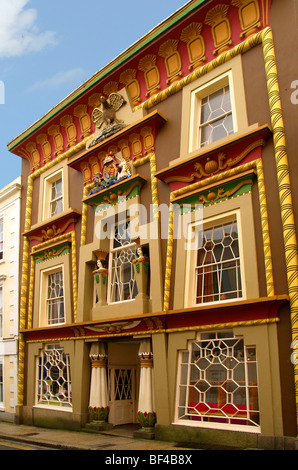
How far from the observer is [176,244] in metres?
11.2

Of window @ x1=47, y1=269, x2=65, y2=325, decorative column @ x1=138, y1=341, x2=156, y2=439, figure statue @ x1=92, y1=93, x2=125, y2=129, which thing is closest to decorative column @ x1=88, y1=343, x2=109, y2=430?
decorative column @ x1=138, y1=341, x2=156, y2=439

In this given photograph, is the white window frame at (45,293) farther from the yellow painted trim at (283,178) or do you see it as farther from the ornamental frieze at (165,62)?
the yellow painted trim at (283,178)

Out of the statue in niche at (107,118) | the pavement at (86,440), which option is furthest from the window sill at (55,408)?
the statue in niche at (107,118)

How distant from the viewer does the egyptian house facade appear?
9.23 metres

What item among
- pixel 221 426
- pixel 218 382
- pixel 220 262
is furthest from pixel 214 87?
pixel 221 426

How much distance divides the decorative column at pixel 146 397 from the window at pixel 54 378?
3305 millimetres

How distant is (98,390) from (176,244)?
4840mm

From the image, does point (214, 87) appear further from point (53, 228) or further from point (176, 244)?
point (53, 228)

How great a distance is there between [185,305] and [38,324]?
6663 mm

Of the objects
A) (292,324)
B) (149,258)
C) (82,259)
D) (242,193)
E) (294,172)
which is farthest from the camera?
(82,259)

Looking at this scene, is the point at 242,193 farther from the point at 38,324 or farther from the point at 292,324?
the point at 38,324
